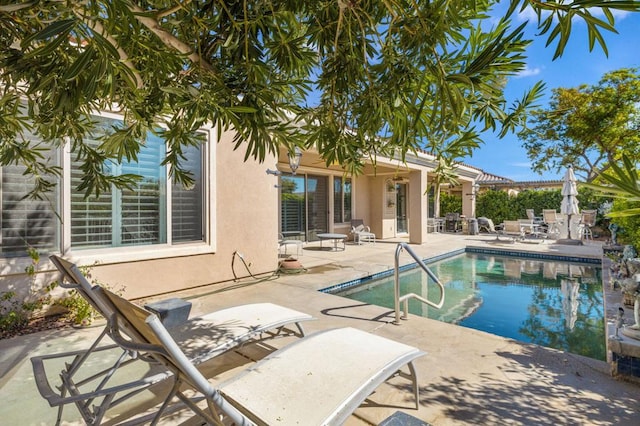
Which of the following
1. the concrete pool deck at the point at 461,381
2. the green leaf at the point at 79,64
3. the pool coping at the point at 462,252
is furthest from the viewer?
the pool coping at the point at 462,252

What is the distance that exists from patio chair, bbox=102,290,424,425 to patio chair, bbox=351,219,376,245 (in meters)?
10.9

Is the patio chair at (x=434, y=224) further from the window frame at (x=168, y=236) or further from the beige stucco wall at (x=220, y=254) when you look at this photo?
the window frame at (x=168, y=236)

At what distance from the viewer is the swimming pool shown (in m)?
5.05

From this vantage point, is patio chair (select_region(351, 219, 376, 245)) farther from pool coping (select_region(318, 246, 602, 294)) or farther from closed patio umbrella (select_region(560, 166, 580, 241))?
closed patio umbrella (select_region(560, 166, 580, 241))

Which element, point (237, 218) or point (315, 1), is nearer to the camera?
point (315, 1)

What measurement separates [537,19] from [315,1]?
1.36 m

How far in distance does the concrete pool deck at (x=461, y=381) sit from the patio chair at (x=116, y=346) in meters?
0.31

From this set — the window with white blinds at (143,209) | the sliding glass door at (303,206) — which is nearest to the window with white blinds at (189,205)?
the window with white blinds at (143,209)

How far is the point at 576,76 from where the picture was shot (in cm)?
1362

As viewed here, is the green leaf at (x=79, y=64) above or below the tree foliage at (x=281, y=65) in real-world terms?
below

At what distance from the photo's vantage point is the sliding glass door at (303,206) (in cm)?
1245

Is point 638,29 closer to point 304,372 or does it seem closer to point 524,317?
point 524,317

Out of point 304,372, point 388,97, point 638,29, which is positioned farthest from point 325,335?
point 638,29

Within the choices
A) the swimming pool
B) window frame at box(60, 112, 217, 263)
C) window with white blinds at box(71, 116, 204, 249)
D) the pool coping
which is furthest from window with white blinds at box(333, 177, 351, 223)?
window with white blinds at box(71, 116, 204, 249)
